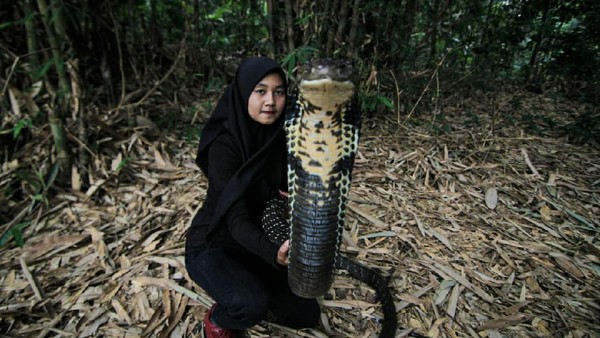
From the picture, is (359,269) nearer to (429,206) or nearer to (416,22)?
(429,206)

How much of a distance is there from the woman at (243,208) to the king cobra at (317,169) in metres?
0.23

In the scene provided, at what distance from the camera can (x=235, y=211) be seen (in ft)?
6.24

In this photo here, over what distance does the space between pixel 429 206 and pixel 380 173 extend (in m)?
0.65

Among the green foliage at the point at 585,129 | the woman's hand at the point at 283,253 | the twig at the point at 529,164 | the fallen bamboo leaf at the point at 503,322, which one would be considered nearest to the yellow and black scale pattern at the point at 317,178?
the woman's hand at the point at 283,253

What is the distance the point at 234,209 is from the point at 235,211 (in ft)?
0.05

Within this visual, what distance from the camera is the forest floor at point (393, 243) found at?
2342 millimetres

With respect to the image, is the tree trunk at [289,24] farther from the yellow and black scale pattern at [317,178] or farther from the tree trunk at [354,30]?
the yellow and black scale pattern at [317,178]

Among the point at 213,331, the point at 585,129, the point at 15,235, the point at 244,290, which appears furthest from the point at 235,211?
the point at 585,129

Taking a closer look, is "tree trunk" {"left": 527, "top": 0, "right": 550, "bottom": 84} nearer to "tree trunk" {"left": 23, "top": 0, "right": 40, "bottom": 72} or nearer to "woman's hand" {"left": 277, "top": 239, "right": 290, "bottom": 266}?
"woman's hand" {"left": 277, "top": 239, "right": 290, "bottom": 266}

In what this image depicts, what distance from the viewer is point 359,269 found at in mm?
2602

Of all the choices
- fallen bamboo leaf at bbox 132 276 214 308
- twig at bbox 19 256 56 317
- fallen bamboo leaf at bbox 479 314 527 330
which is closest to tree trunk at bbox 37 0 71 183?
twig at bbox 19 256 56 317

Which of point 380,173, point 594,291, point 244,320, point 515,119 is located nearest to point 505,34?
point 515,119

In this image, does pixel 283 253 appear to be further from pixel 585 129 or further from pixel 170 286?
pixel 585 129

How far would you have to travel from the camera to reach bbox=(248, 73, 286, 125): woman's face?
193 cm
